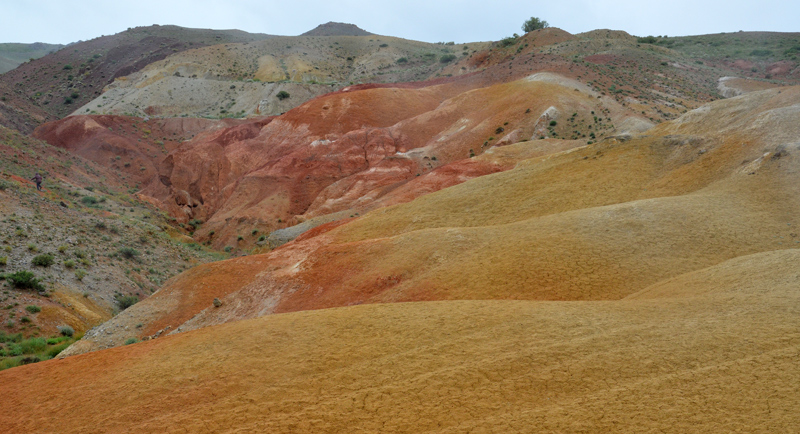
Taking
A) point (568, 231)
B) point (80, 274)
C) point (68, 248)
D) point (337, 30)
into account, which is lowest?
point (80, 274)

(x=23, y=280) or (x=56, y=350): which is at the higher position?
(x=23, y=280)

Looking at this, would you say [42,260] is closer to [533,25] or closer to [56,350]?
[56,350]

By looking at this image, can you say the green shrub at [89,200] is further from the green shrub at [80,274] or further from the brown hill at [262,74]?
the brown hill at [262,74]

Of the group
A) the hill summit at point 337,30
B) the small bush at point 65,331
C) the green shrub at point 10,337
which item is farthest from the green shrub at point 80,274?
the hill summit at point 337,30

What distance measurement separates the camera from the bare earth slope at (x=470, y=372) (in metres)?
10.1

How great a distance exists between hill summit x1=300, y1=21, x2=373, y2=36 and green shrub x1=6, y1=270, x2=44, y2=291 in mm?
137729

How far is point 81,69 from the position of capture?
99.4 m

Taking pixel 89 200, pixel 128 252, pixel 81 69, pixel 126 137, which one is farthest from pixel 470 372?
pixel 81 69

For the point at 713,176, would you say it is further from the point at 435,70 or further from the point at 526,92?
the point at 435,70

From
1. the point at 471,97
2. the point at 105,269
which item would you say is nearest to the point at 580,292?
the point at 105,269

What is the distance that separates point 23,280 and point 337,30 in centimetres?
14213

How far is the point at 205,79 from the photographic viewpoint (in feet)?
283

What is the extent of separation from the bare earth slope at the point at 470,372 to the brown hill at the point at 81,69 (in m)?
79.0

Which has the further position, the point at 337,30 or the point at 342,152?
the point at 337,30
